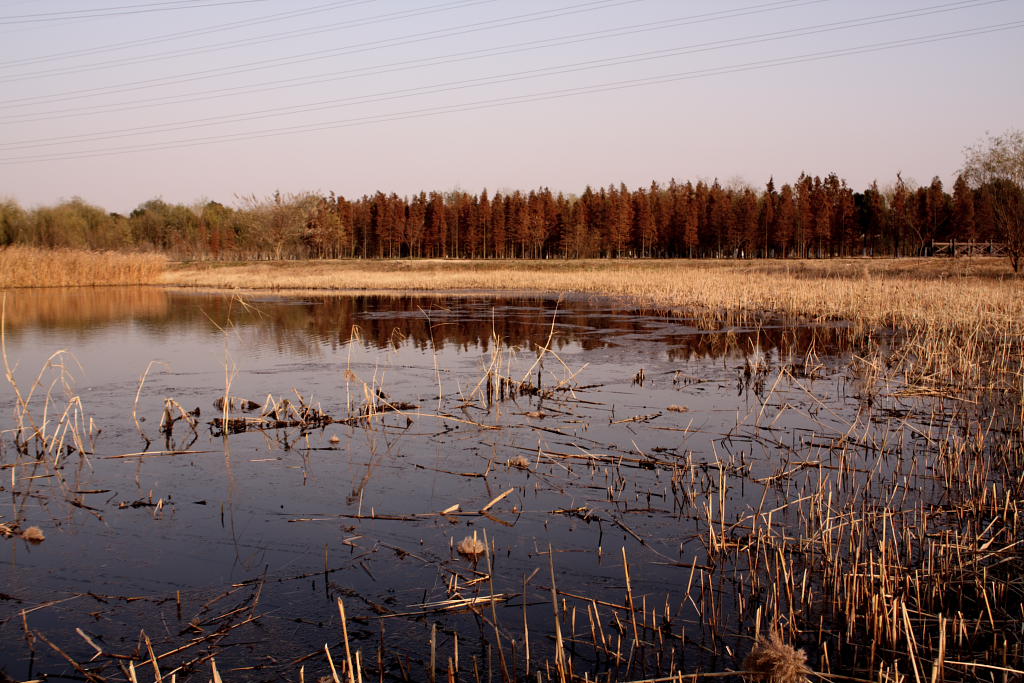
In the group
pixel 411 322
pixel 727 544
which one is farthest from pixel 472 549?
pixel 411 322

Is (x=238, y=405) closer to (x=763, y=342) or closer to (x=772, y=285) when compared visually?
(x=763, y=342)

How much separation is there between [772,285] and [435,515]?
76.2 feet

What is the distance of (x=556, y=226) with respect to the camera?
75938mm

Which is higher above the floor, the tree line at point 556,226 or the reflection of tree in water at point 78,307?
the tree line at point 556,226

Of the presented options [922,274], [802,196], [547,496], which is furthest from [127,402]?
[802,196]

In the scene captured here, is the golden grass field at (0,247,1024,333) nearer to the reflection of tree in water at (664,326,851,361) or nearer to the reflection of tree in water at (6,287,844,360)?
the reflection of tree in water at (664,326,851,361)

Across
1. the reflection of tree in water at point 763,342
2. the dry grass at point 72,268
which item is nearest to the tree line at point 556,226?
the dry grass at point 72,268

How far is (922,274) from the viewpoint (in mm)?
31359

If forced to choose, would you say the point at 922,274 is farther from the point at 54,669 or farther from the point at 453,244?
the point at 453,244

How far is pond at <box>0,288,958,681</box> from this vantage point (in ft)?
11.6

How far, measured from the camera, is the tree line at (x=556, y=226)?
208ft

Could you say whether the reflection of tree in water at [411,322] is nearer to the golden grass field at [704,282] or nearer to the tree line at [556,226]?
the golden grass field at [704,282]

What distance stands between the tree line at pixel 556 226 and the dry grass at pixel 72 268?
2685cm

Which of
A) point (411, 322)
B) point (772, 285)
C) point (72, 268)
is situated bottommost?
point (411, 322)
